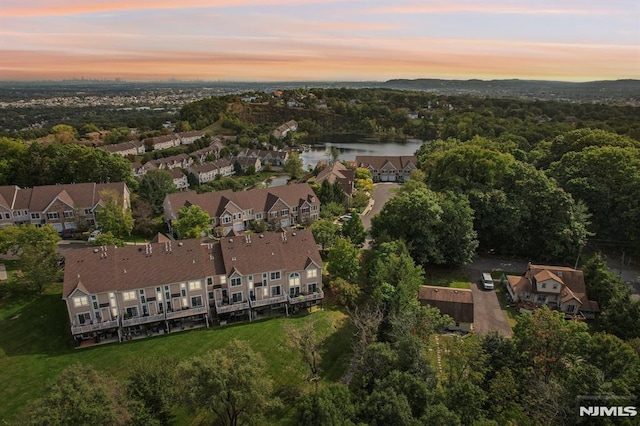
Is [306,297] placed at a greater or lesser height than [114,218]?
lesser

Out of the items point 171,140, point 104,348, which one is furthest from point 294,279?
point 171,140

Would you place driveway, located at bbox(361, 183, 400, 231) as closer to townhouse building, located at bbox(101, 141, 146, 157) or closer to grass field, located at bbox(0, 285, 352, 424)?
grass field, located at bbox(0, 285, 352, 424)

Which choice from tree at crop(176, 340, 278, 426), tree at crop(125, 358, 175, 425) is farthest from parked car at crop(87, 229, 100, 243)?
tree at crop(176, 340, 278, 426)

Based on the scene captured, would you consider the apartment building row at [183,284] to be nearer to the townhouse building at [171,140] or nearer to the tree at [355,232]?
the tree at [355,232]

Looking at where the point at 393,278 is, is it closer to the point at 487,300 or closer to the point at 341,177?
the point at 487,300

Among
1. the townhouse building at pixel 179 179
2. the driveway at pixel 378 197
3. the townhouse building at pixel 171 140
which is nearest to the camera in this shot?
the driveway at pixel 378 197

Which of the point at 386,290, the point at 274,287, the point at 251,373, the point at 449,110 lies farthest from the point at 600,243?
the point at 449,110

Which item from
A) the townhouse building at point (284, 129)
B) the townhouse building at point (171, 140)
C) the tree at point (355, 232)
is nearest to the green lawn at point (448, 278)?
the tree at point (355, 232)
